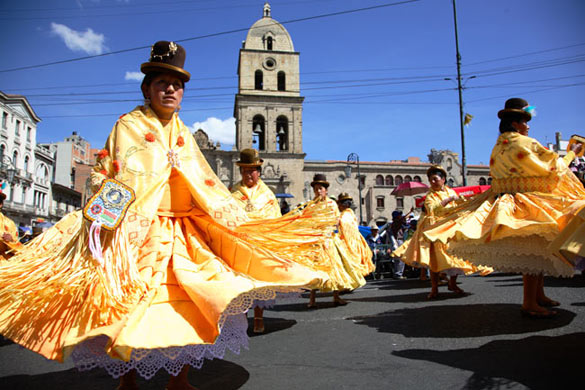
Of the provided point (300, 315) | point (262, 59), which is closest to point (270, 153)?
point (262, 59)

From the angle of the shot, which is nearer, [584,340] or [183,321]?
[183,321]

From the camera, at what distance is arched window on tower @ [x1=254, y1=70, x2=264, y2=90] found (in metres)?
47.8

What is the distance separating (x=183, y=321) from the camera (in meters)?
2.49

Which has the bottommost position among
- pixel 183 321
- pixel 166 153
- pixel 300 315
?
pixel 300 315

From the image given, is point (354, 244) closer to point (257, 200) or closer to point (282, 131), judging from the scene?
point (257, 200)

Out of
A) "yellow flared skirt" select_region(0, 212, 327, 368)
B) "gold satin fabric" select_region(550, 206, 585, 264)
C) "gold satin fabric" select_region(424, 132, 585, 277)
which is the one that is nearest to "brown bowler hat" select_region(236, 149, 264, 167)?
"gold satin fabric" select_region(424, 132, 585, 277)

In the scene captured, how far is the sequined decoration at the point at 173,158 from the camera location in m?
3.30

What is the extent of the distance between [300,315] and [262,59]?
45.2 m

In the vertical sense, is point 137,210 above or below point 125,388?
above

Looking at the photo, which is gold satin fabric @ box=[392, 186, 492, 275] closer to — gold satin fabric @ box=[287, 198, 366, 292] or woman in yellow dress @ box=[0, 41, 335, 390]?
gold satin fabric @ box=[287, 198, 366, 292]

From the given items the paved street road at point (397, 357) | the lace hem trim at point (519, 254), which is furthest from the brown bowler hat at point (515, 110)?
the paved street road at point (397, 357)

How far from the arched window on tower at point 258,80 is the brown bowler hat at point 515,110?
4486cm

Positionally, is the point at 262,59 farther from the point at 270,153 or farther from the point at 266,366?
the point at 266,366

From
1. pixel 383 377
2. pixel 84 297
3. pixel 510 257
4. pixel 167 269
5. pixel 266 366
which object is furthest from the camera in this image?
pixel 510 257
